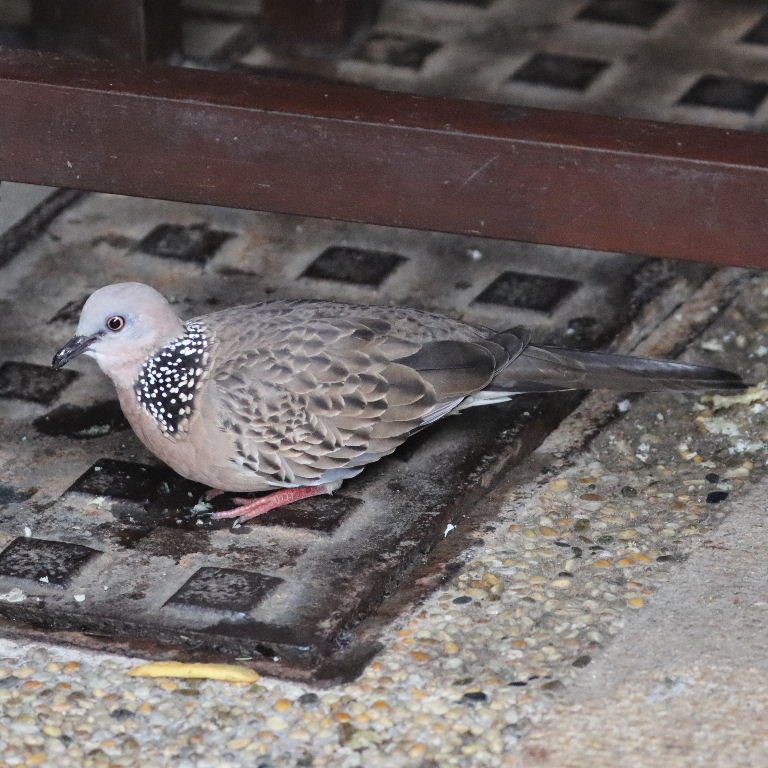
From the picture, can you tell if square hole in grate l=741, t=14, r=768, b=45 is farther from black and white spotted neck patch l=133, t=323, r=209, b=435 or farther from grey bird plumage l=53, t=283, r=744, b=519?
black and white spotted neck patch l=133, t=323, r=209, b=435

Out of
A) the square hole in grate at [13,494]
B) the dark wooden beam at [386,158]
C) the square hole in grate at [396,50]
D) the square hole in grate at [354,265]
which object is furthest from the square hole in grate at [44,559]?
the square hole in grate at [396,50]

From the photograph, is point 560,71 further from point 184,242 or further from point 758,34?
point 184,242

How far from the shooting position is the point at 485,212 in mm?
4176

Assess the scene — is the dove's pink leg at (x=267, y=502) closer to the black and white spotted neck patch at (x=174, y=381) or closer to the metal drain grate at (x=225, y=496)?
the metal drain grate at (x=225, y=496)

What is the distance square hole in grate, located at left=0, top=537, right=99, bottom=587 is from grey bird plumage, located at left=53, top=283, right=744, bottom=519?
1.13 feet

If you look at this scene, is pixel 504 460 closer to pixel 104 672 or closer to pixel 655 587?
pixel 655 587

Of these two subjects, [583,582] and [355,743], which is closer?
[355,743]

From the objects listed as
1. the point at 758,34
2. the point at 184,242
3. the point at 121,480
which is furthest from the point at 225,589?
the point at 758,34

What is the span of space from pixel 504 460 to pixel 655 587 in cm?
68

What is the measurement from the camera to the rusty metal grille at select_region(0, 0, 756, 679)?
12.6 feet

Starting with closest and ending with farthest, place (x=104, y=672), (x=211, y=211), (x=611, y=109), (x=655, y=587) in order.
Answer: (x=104, y=672)
(x=655, y=587)
(x=211, y=211)
(x=611, y=109)

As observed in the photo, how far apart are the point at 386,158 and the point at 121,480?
114 centimetres

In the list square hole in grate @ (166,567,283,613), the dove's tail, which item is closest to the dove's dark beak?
square hole in grate @ (166,567,283,613)

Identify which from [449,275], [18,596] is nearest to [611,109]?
[449,275]
